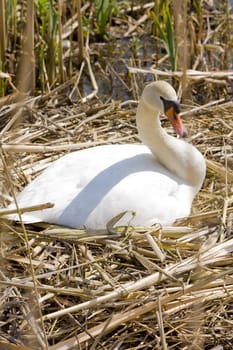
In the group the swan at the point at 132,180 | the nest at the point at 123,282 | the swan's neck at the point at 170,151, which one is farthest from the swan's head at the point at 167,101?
the nest at the point at 123,282

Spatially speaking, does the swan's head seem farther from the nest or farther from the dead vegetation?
the nest

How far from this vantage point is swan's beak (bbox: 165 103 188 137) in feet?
12.9

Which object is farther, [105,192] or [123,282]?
[105,192]

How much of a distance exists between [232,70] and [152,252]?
2168 mm

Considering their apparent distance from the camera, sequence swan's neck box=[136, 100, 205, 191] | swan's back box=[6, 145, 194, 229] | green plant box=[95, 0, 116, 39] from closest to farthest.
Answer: swan's back box=[6, 145, 194, 229] < swan's neck box=[136, 100, 205, 191] < green plant box=[95, 0, 116, 39]

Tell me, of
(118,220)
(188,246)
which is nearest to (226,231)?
(188,246)

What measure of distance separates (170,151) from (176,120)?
10.0 inches

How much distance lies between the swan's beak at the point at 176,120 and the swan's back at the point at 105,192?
9.8 inches

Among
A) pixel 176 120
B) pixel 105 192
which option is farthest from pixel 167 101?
pixel 105 192

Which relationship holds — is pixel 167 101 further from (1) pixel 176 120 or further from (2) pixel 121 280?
(2) pixel 121 280

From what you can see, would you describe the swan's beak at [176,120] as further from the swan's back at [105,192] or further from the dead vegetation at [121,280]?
the swan's back at [105,192]

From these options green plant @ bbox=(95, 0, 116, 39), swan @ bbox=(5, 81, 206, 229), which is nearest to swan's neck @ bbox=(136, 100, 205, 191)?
swan @ bbox=(5, 81, 206, 229)

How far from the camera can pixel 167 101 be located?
3982mm

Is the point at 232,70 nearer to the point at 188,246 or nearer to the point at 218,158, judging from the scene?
the point at 218,158
